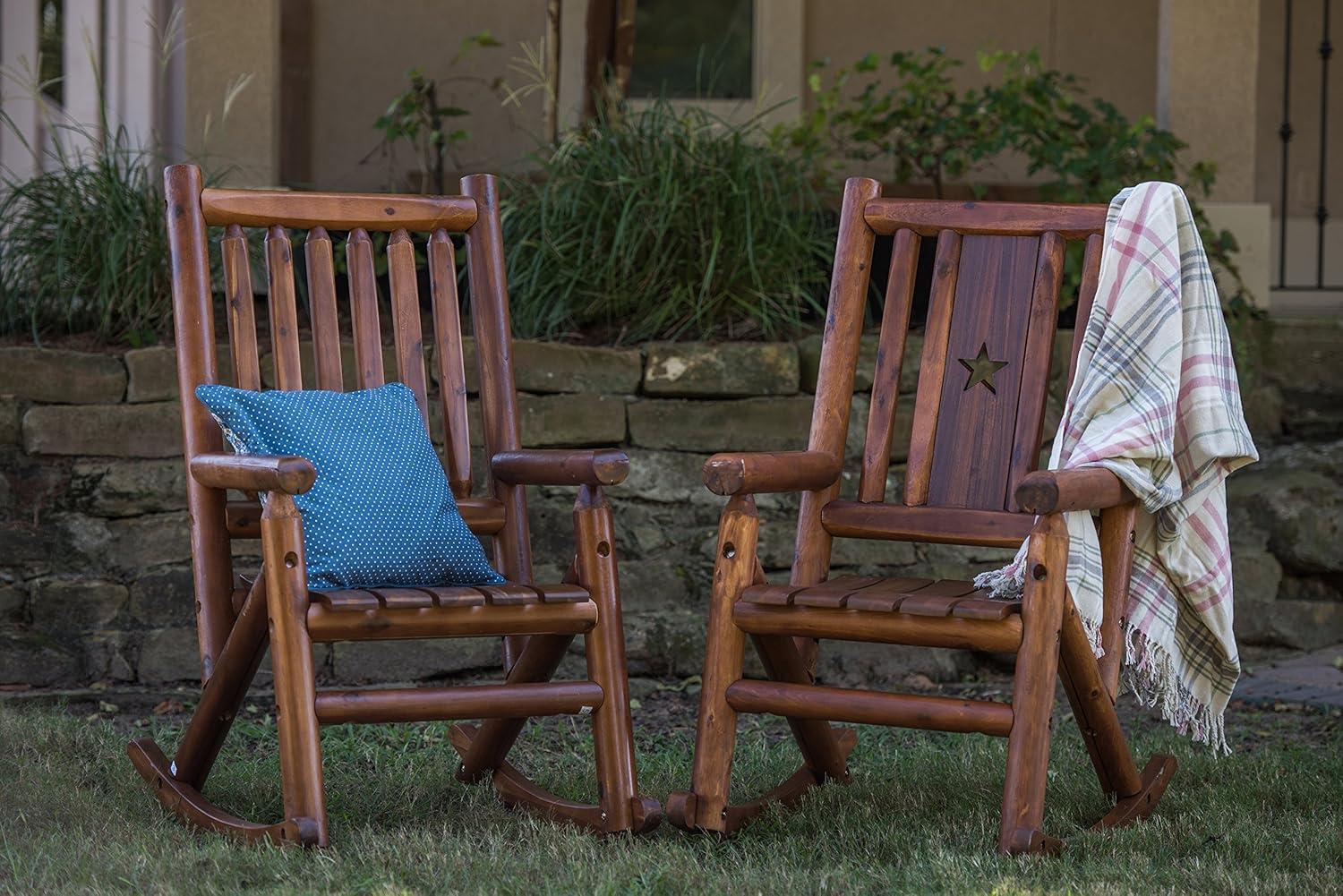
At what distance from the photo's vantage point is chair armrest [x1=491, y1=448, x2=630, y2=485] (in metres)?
2.34

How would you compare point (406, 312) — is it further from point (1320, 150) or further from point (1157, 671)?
point (1320, 150)

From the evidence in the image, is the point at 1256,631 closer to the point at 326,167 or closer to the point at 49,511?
the point at 49,511

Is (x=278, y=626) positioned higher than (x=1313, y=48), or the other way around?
(x=1313, y=48)

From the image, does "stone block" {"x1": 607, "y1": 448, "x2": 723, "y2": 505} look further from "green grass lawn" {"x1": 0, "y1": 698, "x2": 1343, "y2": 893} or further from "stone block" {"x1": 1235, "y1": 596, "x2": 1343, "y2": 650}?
"stone block" {"x1": 1235, "y1": 596, "x2": 1343, "y2": 650}

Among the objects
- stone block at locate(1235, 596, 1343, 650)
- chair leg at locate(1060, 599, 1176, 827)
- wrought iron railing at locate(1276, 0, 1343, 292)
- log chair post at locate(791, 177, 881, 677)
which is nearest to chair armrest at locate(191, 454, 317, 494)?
log chair post at locate(791, 177, 881, 677)

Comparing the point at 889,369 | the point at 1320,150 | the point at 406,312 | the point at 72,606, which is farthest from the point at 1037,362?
the point at 1320,150

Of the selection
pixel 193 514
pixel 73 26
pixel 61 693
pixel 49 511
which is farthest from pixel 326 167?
pixel 193 514

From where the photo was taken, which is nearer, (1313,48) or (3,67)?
(3,67)

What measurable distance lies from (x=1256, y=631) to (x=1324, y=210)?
2.22 metres

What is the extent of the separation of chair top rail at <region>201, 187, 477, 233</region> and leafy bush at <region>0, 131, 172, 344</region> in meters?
1.23

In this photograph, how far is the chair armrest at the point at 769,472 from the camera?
2297mm

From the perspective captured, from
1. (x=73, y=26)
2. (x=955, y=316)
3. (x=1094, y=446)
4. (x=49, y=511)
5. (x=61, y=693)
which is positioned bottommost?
(x=61, y=693)

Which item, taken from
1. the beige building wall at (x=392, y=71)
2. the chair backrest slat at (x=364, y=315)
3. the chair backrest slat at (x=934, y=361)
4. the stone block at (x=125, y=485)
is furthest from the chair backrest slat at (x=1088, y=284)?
the beige building wall at (x=392, y=71)

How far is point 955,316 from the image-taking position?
2627 mm
